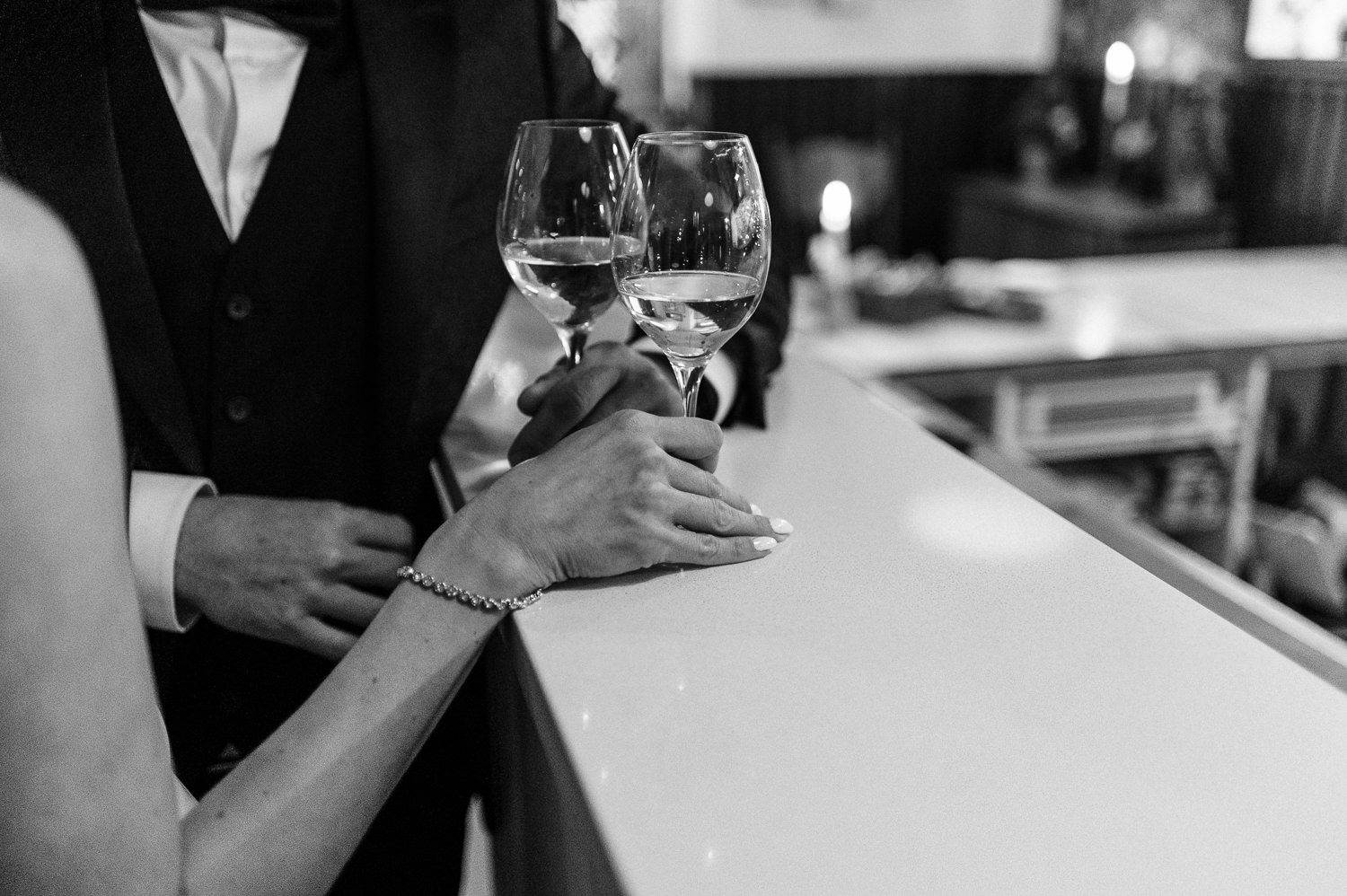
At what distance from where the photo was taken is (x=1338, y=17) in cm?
Answer: 389

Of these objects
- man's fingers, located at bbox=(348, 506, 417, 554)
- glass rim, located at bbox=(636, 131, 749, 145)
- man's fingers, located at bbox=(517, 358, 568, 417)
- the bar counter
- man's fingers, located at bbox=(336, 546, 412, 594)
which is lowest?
man's fingers, located at bbox=(336, 546, 412, 594)

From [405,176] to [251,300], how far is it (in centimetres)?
23

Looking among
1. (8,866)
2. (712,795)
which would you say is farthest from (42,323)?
(712,795)

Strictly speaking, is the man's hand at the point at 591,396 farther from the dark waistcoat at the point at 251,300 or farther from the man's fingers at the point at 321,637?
the dark waistcoat at the point at 251,300

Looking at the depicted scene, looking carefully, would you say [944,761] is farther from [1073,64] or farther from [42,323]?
[1073,64]

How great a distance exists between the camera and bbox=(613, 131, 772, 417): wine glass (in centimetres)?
82

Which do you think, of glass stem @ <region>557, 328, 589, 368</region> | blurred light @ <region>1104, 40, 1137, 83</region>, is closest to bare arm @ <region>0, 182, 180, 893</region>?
glass stem @ <region>557, 328, 589, 368</region>

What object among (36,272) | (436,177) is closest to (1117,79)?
(436,177)

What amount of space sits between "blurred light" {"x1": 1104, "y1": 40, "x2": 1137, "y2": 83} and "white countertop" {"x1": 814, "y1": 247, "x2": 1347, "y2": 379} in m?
2.13

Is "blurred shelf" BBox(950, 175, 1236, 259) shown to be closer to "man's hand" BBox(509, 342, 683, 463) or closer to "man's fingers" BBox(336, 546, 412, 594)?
"man's hand" BBox(509, 342, 683, 463)

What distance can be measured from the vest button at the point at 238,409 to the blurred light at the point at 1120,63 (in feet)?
16.8

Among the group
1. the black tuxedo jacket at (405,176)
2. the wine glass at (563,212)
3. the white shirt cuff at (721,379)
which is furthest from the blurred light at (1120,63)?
the wine glass at (563,212)

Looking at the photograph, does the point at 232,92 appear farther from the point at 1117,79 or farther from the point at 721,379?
the point at 1117,79

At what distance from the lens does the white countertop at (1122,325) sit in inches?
109
